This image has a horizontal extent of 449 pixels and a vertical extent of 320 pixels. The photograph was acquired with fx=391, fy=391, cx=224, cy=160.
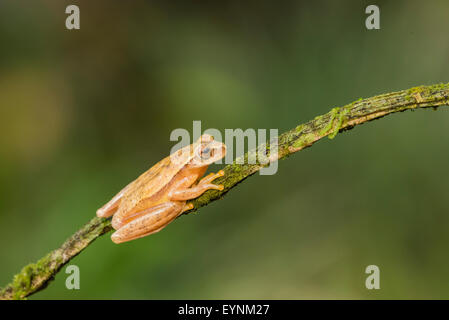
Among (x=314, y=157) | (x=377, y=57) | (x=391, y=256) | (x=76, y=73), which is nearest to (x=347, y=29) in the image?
(x=377, y=57)

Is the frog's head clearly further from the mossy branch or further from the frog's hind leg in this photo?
the frog's hind leg

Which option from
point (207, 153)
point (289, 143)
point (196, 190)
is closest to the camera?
point (289, 143)

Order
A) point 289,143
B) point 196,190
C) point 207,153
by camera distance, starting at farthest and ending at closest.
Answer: point 207,153, point 196,190, point 289,143

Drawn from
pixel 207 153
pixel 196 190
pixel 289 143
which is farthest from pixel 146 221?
pixel 289 143

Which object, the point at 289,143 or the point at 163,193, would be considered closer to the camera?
the point at 289,143

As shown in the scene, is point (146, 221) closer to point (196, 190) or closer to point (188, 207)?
point (188, 207)

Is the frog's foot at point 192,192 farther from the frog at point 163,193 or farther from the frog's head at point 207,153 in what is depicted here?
the frog's head at point 207,153

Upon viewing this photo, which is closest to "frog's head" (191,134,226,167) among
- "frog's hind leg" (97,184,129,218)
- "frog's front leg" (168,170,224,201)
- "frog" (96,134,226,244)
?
"frog" (96,134,226,244)
